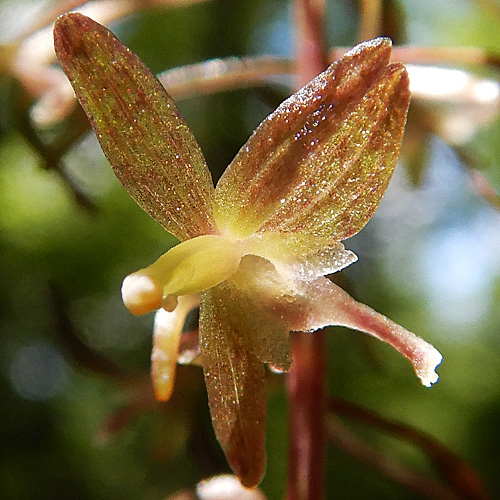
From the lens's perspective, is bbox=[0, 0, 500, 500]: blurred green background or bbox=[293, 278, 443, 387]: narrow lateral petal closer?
bbox=[293, 278, 443, 387]: narrow lateral petal

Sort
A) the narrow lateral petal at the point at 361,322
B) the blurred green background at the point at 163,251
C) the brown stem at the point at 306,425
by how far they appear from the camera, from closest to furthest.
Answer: the narrow lateral petal at the point at 361,322, the brown stem at the point at 306,425, the blurred green background at the point at 163,251

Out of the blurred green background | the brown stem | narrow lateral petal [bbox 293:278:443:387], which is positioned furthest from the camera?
the blurred green background

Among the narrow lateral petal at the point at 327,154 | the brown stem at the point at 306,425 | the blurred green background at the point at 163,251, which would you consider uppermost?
the narrow lateral petal at the point at 327,154

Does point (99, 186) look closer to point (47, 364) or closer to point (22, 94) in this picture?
point (47, 364)

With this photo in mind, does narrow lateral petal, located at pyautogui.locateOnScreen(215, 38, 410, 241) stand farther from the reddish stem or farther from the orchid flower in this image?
the reddish stem

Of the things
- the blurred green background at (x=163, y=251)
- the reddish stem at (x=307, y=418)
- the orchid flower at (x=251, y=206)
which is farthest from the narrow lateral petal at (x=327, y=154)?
the blurred green background at (x=163, y=251)

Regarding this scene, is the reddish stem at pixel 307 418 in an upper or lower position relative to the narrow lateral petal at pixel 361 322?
lower

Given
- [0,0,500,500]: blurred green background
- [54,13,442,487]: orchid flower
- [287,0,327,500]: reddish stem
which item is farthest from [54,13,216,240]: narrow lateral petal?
[0,0,500,500]: blurred green background

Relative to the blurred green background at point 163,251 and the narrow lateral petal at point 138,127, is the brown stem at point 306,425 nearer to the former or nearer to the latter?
the narrow lateral petal at point 138,127
